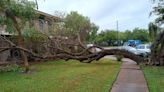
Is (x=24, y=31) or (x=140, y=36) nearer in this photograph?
(x=24, y=31)

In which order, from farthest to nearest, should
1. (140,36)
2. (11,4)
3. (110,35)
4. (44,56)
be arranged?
(140,36) < (110,35) < (44,56) < (11,4)

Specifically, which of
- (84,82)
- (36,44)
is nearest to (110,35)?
(36,44)

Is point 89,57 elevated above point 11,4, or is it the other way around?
point 11,4

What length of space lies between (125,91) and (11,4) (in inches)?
378

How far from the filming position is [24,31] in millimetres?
20078

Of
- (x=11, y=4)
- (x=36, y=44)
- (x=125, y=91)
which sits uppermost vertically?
(x=11, y=4)

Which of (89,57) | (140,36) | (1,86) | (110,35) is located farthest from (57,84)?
(140,36)

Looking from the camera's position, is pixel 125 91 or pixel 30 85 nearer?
pixel 125 91

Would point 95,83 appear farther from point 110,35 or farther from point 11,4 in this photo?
point 110,35

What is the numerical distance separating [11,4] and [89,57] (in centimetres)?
941

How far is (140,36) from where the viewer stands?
93125mm

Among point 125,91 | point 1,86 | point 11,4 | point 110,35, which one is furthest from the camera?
point 110,35

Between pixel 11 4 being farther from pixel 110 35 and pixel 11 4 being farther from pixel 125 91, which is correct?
pixel 110 35

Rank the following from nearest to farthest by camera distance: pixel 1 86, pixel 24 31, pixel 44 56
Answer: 1. pixel 1 86
2. pixel 24 31
3. pixel 44 56
